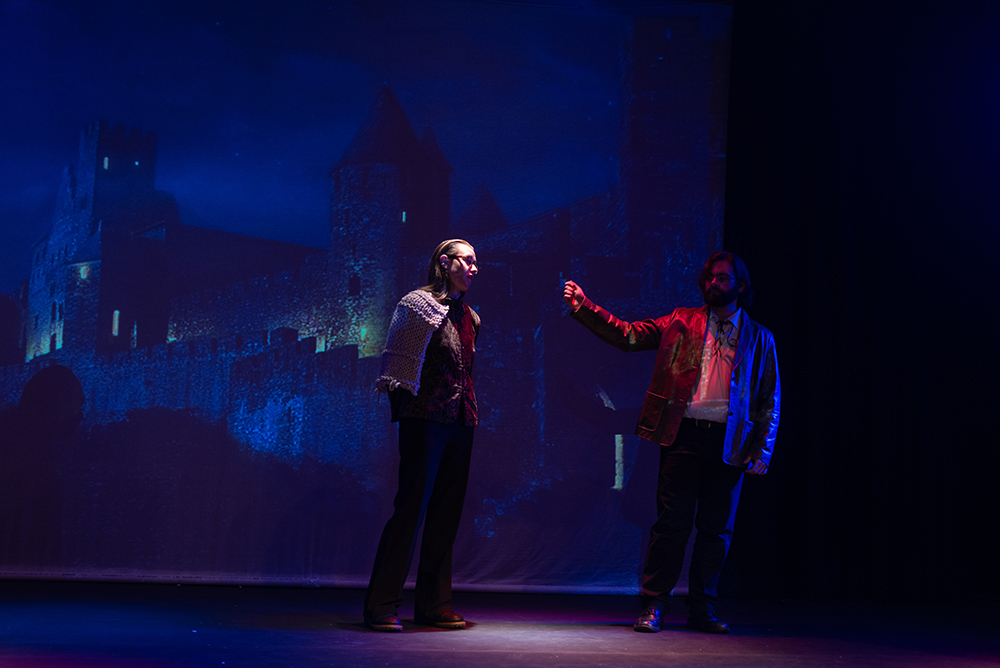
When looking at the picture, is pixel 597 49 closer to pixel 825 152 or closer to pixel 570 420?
pixel 825 152

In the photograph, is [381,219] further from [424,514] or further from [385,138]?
[424,514]

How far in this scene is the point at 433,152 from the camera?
4.48 m

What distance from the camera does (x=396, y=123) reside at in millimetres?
4484

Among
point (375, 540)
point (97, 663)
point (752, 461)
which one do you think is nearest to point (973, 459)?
point (752, 461)

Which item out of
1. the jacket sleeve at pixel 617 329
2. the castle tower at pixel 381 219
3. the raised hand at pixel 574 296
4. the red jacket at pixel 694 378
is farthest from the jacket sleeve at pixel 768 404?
the castle tower at pixel 381 219

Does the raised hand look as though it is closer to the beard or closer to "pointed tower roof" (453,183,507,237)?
the beard

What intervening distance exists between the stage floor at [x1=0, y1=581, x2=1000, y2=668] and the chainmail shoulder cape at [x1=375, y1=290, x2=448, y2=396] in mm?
787

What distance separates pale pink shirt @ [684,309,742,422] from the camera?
117 inches

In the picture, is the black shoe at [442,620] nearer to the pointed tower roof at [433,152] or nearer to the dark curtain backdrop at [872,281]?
the dark curtain backdrop at [872,281]

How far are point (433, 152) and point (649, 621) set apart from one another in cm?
265

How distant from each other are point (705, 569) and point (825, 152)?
2.43 metres

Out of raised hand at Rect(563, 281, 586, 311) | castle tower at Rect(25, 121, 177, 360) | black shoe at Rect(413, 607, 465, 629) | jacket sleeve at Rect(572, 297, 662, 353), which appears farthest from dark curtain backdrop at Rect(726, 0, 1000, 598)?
castle tower at Rect(25, 121, 177, 360)

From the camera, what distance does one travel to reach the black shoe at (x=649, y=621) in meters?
2.88

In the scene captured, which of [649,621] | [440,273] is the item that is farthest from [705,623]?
[440,273]
